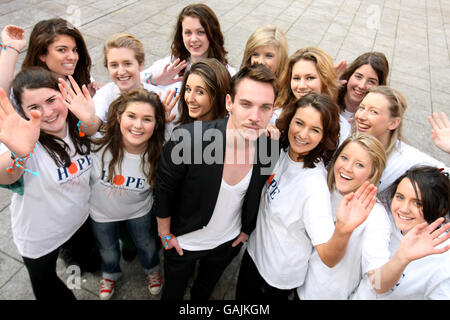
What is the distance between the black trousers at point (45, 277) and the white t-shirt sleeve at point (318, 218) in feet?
5.82

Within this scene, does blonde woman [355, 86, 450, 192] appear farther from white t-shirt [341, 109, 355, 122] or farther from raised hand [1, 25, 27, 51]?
raised hand [1, 25, 27, 51]

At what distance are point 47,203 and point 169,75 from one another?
1.73m

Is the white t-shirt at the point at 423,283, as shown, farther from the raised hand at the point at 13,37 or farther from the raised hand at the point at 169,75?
the raised hand at the point at 13,37

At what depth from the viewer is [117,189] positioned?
6.97 feet

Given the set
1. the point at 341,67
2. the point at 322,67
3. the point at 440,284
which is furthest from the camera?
the point at 341,67

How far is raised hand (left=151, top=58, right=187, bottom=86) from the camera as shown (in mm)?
2936

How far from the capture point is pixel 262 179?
202cm

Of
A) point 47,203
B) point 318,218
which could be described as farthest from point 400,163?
point 47,203

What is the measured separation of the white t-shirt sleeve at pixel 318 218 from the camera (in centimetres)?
166

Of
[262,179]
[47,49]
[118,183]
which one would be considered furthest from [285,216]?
[47,49]

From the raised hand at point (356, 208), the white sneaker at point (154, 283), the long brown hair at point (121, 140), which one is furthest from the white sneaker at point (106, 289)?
the raised hand at point (356, 208)

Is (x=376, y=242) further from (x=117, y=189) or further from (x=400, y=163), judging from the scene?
(x=117, y=189)

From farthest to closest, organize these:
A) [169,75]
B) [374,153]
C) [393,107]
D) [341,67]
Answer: [341,67] < [169,75] < [393,107] < [374,153]
